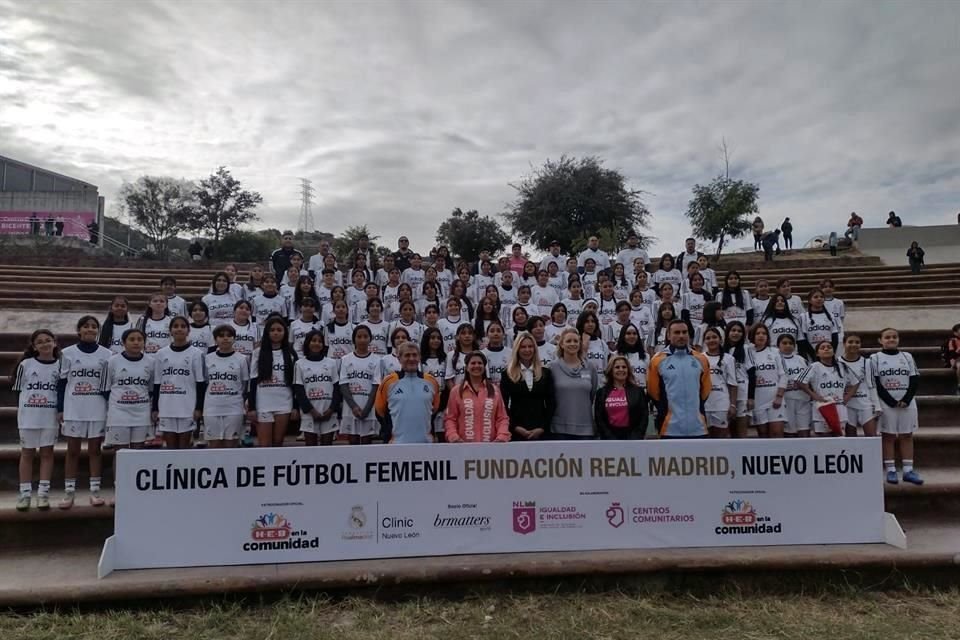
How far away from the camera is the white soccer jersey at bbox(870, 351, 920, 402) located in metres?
5.84

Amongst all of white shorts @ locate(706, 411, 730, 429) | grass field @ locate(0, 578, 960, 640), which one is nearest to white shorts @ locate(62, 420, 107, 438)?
grass field @ locate(0, 578, 960, 640)

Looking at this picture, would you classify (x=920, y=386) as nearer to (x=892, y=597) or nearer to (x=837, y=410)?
(x=837, y=410)

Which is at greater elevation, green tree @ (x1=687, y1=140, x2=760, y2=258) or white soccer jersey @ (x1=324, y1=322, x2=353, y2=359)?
green tree @ (x1=687, y1=140, x2=760, y2=258)

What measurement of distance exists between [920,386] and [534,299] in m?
5.41

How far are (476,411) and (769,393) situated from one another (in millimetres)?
3323

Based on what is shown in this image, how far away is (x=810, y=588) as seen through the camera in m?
4.38

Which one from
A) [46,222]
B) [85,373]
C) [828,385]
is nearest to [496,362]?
[828,385]

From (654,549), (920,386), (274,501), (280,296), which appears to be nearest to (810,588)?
(654,549)

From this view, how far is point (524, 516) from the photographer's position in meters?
4.57

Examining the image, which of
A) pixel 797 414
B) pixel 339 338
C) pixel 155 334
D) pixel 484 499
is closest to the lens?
pixel 484 499

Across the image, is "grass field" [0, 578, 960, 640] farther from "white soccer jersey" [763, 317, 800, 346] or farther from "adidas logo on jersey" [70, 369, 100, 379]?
"white soccer jersey" [763, 317, 800, 346]

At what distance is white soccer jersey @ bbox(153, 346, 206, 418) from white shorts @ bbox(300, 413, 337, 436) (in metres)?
1.03

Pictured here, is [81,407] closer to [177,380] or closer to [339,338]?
[177,380]

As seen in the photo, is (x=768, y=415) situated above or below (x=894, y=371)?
below
